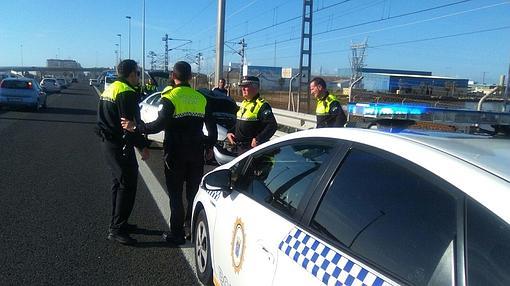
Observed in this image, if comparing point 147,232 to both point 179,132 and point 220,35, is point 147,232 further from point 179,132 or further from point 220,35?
point 220,35

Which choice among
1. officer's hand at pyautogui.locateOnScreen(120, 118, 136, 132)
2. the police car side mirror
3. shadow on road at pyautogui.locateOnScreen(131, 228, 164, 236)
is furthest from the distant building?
the police car side mirror

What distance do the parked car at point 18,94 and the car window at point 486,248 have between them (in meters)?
23.2

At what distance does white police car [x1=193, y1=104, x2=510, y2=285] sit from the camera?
1800mm

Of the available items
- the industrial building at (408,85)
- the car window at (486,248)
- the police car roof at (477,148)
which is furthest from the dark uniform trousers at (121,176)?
the industrial building at (408,85)

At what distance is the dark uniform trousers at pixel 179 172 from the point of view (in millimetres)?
5164

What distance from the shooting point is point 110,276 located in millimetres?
4348

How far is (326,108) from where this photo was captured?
7.75m

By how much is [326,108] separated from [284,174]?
15.1 feet

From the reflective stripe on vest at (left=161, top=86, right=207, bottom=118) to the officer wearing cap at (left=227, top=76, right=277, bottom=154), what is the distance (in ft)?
5.25

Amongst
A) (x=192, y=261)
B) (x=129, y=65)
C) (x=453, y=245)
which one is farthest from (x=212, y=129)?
(x=453, y=245)

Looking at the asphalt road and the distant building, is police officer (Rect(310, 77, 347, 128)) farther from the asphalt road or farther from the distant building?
the distant building

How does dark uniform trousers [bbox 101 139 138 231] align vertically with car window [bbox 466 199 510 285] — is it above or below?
below

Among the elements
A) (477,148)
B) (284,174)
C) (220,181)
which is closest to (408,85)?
(220,181)

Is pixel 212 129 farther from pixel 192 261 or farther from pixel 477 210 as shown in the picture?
pixel 477 210
